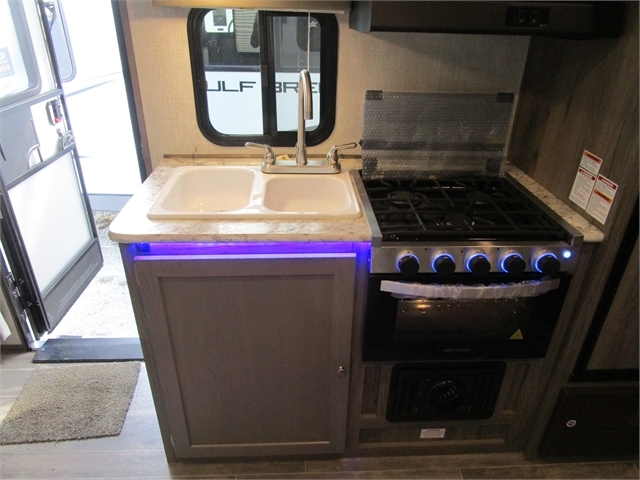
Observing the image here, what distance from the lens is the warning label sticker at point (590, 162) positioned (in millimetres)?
1235

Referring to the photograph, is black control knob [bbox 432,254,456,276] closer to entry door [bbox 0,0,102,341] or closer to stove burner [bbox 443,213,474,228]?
stove burner [bbox 443,213,474,228]

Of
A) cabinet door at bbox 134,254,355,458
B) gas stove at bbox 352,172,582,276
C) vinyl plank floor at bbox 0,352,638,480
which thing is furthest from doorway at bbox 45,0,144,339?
gas stove at bbox 352,172,582,276

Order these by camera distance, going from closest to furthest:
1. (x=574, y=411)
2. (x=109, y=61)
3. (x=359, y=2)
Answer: (x=359, y=2) → (x=574, y=411) → (x=109, y=61)

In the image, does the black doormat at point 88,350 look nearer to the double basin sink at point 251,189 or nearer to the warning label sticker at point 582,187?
the double basin sink at point 251,189

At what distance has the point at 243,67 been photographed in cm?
164

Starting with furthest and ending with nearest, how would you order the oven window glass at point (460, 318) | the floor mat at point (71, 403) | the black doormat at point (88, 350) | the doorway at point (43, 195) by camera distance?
1. the black doormat at point (88, 350)
2. the doorway at point (43, 195)
3. the floor mat at point (71, 403)
4. the oven window glass at point (460, 318)

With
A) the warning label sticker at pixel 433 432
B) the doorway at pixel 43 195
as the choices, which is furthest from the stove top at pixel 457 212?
the doorway at pixel 43 195

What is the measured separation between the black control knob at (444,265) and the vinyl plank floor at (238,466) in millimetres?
947

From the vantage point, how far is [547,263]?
1.16m

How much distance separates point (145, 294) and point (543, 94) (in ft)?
5.19

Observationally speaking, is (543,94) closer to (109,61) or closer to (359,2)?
(359,2)

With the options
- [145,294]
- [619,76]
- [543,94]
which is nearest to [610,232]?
[619,76]

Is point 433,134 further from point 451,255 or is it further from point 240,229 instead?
point 240,229

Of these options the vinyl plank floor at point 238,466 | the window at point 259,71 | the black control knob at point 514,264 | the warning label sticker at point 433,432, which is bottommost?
the vinyl plank floor at point 238,466
